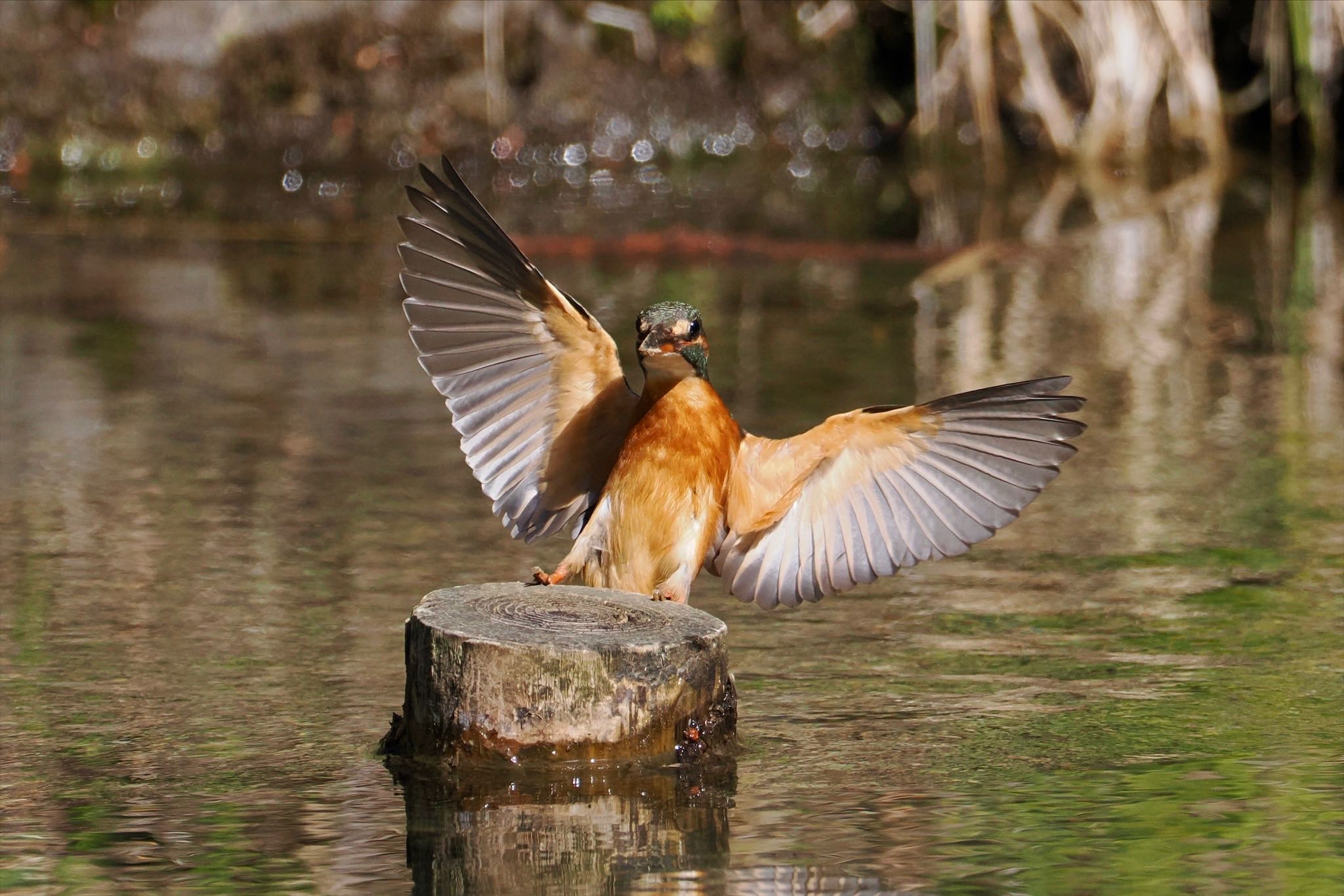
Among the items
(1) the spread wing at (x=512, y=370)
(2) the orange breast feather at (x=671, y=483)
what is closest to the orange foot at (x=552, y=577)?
(2) the orange breast feather at (x=671, y=483)

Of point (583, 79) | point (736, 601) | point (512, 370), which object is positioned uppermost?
point (583, 79)

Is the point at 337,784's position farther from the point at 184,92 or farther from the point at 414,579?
the point at 184,92

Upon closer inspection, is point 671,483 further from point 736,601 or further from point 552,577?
point 736,601

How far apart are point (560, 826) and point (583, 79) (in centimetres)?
1195

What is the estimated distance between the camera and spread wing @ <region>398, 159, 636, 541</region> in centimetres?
455

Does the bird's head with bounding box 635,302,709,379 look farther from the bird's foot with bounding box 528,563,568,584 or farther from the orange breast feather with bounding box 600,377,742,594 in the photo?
the bird's foot with bounding box 528,563,568,584

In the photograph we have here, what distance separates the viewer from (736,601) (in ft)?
18.5

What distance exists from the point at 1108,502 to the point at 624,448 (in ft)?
8.50

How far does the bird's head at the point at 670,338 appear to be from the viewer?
14.2 ft

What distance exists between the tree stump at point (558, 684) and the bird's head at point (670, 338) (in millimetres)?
571

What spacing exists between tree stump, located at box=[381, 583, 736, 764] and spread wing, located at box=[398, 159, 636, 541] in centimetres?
62

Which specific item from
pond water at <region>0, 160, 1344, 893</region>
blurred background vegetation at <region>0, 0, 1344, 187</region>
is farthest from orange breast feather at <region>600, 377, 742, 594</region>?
blurred background vegetation at <region>0, 0, 1344, 187</region>

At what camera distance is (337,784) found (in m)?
4.07

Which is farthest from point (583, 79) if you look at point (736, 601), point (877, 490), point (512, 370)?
point (877, 490)
